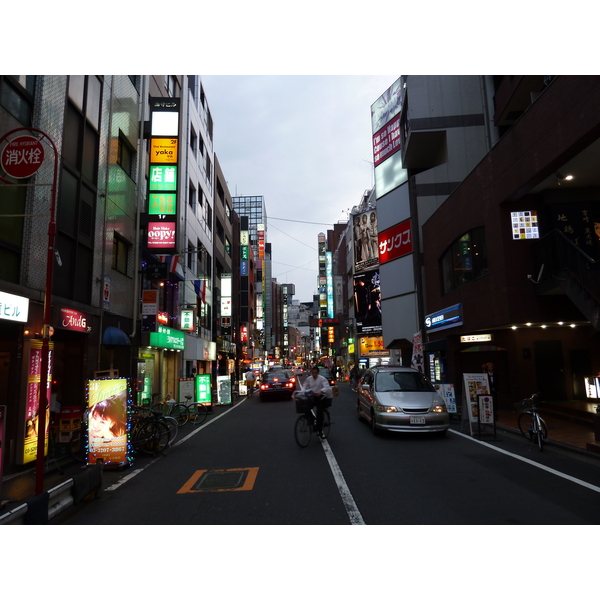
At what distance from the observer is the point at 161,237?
18375 millimetres

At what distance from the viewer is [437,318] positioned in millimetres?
22078

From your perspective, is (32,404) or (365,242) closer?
(32,404)

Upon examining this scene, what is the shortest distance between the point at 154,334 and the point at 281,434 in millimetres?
8811

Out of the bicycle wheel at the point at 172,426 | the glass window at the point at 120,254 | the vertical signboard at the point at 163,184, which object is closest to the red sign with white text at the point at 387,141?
the vertical signboard at the point at 163,184

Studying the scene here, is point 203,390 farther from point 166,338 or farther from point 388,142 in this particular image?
point 388,142

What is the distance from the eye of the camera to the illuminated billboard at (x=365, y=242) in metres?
46.9

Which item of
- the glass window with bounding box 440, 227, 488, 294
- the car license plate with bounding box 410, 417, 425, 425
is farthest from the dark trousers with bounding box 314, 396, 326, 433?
the glass window with bounding box 440, 227, 488, 294

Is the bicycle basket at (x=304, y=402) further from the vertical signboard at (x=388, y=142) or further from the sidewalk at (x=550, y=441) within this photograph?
the vertical signboard at (x=388, y=142)

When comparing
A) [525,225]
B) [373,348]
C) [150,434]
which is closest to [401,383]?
[150,434]

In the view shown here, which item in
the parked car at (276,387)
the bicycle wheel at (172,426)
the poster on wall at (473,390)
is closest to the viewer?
the bicycle wheel at (172,426)

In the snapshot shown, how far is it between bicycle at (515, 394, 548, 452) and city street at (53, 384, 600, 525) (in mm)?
324

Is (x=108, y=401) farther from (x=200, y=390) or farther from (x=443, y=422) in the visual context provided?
(x=200, y=390)

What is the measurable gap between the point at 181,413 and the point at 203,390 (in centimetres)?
392

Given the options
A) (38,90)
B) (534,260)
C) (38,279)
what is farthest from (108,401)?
(534,260)
